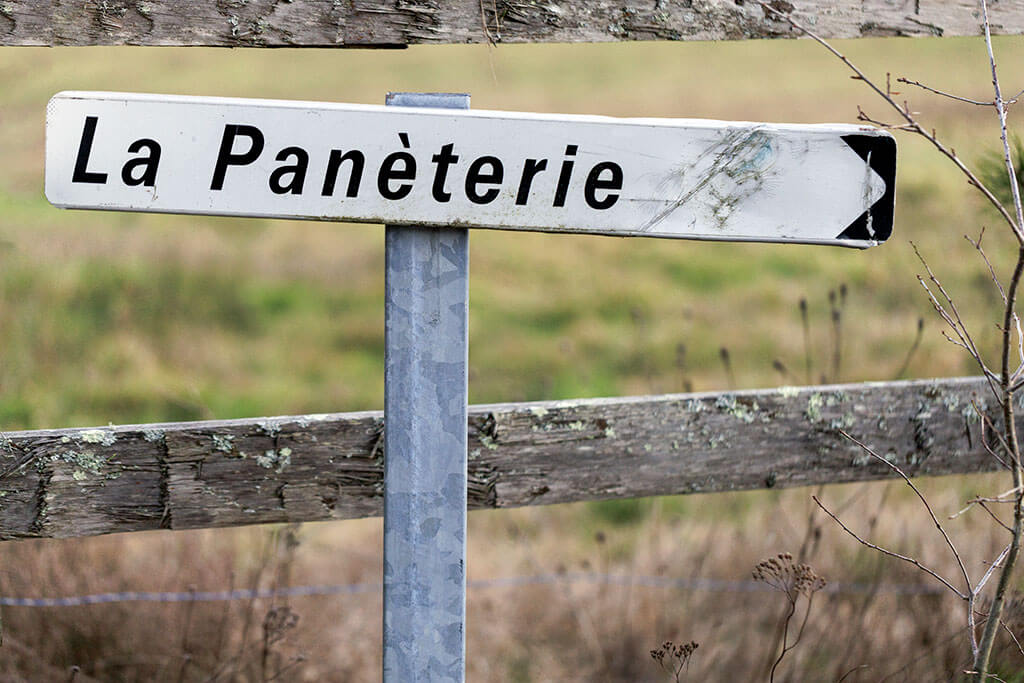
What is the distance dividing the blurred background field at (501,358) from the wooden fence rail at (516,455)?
0.65 metres

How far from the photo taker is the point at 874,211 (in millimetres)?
1525

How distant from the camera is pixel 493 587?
3510 mm

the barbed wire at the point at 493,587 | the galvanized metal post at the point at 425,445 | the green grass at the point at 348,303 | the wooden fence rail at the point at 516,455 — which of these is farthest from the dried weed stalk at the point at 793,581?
the green grass at the point at 348,303

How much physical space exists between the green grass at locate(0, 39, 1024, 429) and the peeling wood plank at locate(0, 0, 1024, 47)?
3.01 metres

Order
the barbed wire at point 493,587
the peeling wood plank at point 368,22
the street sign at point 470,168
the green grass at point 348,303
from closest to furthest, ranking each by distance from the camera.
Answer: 1. the street sign at point 470,168
2. the peeling wood plank at point 368,22
3. the barbed wire at point 493,587
4. the green grass at point 348,303

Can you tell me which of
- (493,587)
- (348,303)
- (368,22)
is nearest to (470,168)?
(368,22)

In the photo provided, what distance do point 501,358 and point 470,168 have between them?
4474mm

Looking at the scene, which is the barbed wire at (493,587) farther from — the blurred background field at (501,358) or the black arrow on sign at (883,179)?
the black arrow on sign at (883,179)

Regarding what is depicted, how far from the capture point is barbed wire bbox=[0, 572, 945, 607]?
266 cm

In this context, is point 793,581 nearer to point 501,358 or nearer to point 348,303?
point 501,358

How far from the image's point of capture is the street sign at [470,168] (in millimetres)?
1464

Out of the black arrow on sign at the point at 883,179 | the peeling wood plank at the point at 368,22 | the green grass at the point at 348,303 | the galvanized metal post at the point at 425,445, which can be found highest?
the green grass at the point at 348,303

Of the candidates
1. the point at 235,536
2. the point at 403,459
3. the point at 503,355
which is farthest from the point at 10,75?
the point at 403,459

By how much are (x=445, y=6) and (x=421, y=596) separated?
1060 mm
